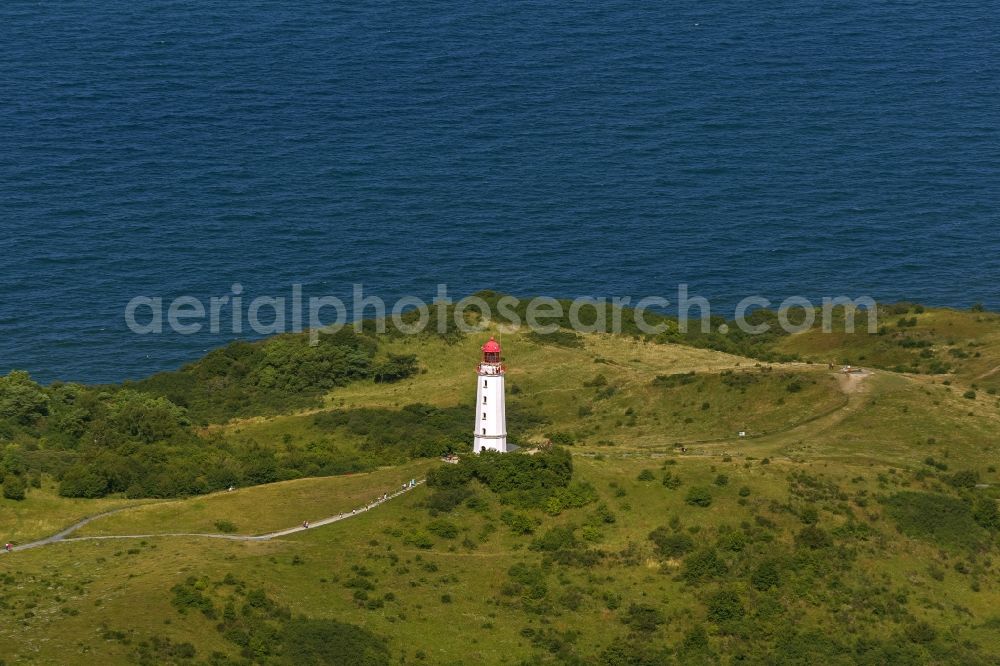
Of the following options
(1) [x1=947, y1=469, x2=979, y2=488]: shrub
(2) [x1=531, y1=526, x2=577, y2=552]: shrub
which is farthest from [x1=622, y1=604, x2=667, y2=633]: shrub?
(1) [x1=947, y1=469, x2=979, y2=488]: shrub

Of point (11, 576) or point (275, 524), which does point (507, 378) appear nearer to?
point (275, 524)

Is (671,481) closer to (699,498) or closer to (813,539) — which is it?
(699,498)

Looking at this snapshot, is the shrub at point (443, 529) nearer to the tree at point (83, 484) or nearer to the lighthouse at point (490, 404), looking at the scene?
the lighthouse at point (490, 404)

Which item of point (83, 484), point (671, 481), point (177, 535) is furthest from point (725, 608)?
point (83, 484)

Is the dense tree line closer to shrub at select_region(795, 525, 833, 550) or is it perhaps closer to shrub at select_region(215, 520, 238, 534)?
shrub at select_region(215, 520, 238, 534)

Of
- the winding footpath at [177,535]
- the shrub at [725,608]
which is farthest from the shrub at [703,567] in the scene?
the winding footpath at [177,535]

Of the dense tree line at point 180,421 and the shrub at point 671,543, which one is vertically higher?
the dense tree line at point 180,421

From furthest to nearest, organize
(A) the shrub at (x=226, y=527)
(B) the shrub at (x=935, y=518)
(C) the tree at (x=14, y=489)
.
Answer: (C) the tree at (x=14, y=489) → (B) the shrub at (x=935, y=518) → (A) the shrub at (x=226, y=527)
